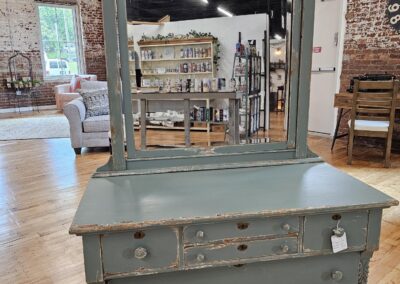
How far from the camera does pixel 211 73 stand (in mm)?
1724

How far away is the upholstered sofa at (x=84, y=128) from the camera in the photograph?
429cm

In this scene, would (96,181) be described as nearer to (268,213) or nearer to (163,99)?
(163,99)

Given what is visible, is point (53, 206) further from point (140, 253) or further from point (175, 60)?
point (140, 253)

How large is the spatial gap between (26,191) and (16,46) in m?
6.68

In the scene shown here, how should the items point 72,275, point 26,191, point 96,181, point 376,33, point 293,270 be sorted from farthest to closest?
1. point 376,33
2. point 26,191
3. point 72,275
4. point 96,181
5. point 293,270

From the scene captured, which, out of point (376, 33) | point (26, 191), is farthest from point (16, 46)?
point (376, 33)

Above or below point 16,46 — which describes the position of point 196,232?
below

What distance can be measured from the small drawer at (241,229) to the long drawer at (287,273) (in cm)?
14

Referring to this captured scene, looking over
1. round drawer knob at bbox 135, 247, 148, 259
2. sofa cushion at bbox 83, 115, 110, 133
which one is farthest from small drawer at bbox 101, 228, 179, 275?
sofa cushion at bbox 83, 115, 110, 133

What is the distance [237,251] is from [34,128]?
6.19 m

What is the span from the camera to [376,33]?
4285mm

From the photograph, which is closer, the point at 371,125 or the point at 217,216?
the point at 217,216

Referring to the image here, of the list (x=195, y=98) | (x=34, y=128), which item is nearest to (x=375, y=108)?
(x=195, y=98)

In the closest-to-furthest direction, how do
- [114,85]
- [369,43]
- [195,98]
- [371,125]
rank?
[114,85], [195,98], [371,125], [369,43]
